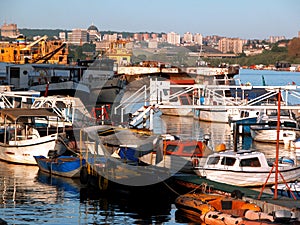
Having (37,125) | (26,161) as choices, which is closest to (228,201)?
(26,161)

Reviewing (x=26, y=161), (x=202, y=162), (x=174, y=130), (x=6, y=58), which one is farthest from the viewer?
(x=6, y=58)

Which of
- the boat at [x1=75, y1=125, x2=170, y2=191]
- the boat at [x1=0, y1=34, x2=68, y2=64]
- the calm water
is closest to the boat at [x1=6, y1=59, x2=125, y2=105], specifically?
the boat at [x1=0, y1=34, x2=68, y2=64]

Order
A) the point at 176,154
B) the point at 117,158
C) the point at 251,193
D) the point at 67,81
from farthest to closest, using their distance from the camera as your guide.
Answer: the point at 67,81, the point at 117,158, the point at 176,154, the point at 251,193

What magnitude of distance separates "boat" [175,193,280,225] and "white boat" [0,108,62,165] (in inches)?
402

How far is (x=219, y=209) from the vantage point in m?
20.5

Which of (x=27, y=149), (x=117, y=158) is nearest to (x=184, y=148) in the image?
(x=117, y=158)

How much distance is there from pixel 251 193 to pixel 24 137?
12685 mm

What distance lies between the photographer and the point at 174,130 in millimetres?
45812

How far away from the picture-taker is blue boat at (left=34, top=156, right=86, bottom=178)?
27.5 metres

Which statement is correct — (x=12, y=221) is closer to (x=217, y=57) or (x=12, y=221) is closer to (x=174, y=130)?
(x=174, y=130)

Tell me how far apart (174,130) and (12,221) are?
1007 inches

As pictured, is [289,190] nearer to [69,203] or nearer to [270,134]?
[69,203]

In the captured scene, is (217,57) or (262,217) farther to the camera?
(217,57)

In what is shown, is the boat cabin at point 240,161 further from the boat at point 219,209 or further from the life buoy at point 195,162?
the boat at point 219,209
